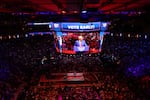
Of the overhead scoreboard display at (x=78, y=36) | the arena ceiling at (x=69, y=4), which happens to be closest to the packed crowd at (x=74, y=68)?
the overhead scoreboard display at (x=78, y=36)

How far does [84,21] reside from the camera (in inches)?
425

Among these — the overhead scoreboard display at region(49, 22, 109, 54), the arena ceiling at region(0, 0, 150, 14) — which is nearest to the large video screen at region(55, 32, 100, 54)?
the overhead scoreboard display at region(49, 22, 109, 54)

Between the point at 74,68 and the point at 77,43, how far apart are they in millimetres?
15594

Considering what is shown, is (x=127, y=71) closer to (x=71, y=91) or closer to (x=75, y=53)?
(x=71, y=91)

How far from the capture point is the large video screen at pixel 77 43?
12.9 meters

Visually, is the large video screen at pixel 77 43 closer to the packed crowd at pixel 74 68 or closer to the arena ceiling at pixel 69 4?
the arena ceiling at pixel 69 4

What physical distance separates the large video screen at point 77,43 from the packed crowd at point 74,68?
2790 millimetres

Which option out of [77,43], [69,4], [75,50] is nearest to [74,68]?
[75,50]

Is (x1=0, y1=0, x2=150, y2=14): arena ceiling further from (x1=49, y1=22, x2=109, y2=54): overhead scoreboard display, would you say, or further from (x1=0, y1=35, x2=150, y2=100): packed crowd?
(x1=0, y1=35, x2=150, y2=100): packed crowd

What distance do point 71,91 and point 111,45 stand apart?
12.6m

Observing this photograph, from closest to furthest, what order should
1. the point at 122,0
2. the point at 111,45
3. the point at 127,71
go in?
1. the point at 122,0
2. the point at 127,71
3. the point at 111,45

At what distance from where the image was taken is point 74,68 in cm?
2875

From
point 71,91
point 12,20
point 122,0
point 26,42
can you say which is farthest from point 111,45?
point 122,0

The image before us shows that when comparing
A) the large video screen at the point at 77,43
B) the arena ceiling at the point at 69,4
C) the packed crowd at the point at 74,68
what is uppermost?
the arena ceiling at the point at 69,4
